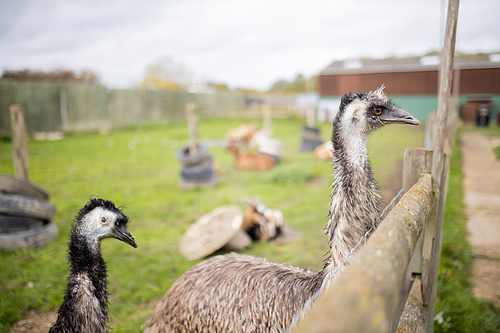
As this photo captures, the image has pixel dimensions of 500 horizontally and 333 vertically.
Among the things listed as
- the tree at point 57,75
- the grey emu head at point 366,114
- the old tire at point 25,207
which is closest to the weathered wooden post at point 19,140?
the old tire at point 25,207

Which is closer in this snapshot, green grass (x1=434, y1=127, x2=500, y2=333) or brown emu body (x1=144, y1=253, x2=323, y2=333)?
brown emu body (x1=144, y1=253, x2=323, y2=333)

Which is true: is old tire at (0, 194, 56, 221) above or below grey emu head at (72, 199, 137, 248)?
below

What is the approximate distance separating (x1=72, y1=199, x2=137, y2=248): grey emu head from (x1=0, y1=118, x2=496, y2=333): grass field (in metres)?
1.49

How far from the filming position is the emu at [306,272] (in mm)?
1968

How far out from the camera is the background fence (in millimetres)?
16203

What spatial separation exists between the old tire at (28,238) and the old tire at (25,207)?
20cm

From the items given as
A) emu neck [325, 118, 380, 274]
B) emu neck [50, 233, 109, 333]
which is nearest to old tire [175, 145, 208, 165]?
emu neck [50, 233, 109, 333]

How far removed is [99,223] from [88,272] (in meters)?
0.32

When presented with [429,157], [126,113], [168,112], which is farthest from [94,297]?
[168,112]

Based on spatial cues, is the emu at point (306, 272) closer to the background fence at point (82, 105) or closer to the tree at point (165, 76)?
the background fence at point (82, 105)

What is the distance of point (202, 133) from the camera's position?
2027 centimetres

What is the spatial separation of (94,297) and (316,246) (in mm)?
3634

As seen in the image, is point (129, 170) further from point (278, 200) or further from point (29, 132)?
point (29, 132)

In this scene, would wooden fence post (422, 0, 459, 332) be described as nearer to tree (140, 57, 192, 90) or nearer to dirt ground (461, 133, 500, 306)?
dirt ground (461, 133, 500, 306)
